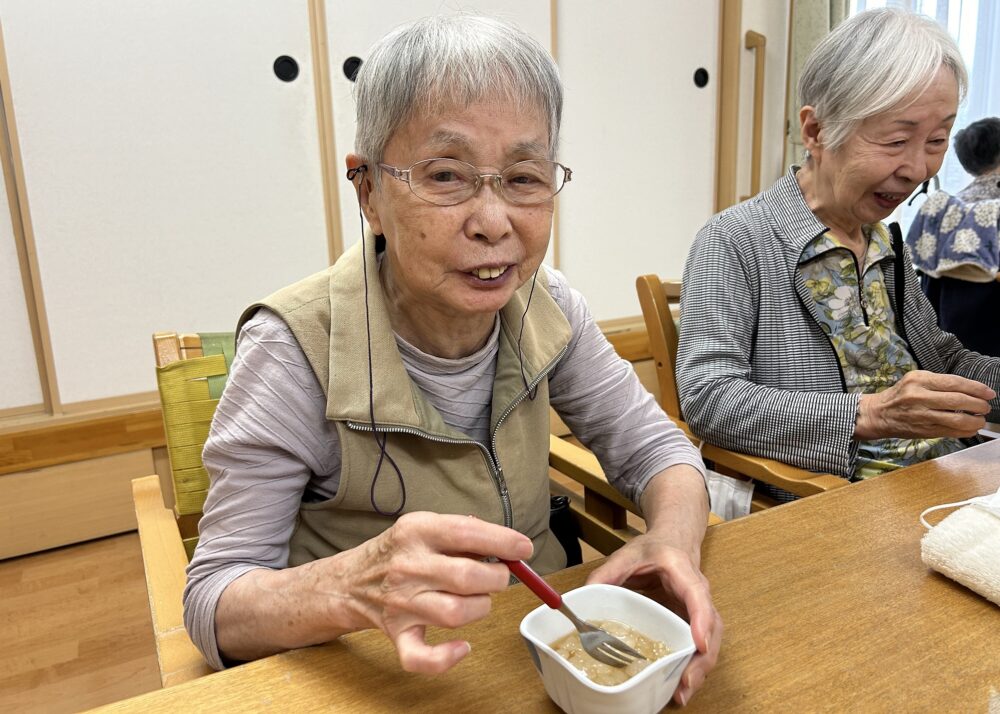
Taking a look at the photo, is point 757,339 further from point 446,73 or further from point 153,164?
point 153,164

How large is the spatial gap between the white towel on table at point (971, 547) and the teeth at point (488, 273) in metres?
0.58

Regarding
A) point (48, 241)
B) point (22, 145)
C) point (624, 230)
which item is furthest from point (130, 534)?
point (624, 230)

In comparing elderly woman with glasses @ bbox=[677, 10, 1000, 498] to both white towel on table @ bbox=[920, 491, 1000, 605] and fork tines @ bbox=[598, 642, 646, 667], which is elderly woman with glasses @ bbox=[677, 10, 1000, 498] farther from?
fork tines @ bbox=[598, 642, 646, 667]

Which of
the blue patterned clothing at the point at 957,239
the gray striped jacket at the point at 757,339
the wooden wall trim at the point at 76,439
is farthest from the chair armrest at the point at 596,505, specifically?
the blue patterned clothing at the point at 957,239

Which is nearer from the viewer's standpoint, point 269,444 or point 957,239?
point 269,444

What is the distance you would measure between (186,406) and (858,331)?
129 cm

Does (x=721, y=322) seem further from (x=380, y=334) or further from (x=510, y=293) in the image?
(x=380, y=334)

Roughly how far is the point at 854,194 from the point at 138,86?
2273 mm

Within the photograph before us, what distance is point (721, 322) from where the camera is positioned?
4.73 feet

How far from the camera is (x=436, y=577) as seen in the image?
23.7 inches

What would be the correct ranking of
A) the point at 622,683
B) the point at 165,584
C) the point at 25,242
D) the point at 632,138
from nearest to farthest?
1. the point at 622,683
2. the point at 165,584
3. the point at 25,242
4. the point at 632,138

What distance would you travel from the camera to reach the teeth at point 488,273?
0.87 meters

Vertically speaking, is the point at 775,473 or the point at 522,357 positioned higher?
the point at 522,357

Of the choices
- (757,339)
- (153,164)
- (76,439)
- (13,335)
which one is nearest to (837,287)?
(757,339)
